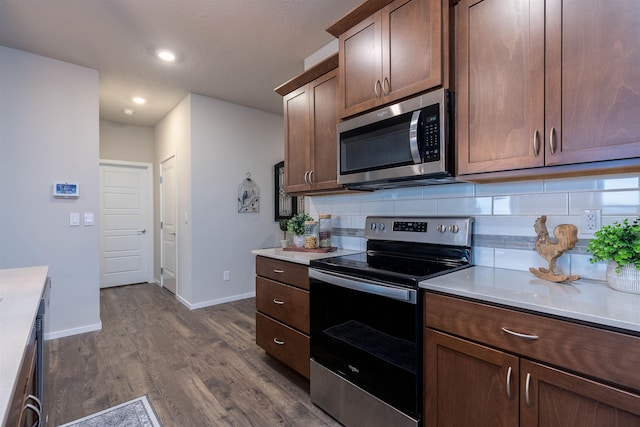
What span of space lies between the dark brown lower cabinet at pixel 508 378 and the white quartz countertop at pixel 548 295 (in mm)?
37

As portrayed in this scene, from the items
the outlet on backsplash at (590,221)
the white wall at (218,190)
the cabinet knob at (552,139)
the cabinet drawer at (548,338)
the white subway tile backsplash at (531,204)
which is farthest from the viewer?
the white wall at (218,190)

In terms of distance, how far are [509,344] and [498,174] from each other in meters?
0.74

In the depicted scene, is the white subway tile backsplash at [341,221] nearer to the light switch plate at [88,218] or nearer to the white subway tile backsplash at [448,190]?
the white subway tile backsplash at [448,190]

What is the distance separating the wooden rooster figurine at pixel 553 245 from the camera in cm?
131

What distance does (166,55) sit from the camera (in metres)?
2.90

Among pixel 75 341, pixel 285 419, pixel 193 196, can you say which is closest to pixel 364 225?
pixel 285 419

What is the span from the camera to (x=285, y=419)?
71.0 inches

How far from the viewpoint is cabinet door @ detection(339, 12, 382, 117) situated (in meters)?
1.77

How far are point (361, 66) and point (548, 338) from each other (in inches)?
64.0

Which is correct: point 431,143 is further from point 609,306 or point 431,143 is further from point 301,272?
point 301,272

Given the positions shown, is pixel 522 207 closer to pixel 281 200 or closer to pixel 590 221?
pixel 590 221

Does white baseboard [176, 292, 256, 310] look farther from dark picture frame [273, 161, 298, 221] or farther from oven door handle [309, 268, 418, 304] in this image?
oven door handle [309, 268, 418, 304]

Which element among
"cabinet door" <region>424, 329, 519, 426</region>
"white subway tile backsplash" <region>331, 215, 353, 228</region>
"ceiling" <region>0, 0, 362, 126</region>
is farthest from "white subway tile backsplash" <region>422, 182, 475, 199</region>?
"ceiling" <region>0, 0, 362, 126</region>

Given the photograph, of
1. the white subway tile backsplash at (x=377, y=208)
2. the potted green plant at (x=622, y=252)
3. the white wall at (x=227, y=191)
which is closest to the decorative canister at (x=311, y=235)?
the white subway tile backsplash at (x=377, y=208)
